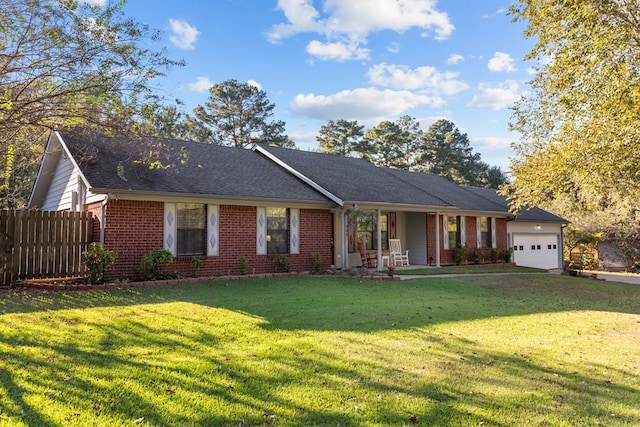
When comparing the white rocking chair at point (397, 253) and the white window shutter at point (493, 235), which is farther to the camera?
the white window shutter at point (493, 235)

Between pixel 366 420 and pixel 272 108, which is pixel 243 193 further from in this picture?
pixel 272 108

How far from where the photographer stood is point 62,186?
562 inches

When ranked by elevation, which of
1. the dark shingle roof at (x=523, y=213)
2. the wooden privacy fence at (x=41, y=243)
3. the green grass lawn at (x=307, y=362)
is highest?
the dark shingle roof at (x=523, y=213)

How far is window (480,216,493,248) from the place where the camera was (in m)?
20.7

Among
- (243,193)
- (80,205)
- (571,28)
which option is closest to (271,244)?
(243,193)

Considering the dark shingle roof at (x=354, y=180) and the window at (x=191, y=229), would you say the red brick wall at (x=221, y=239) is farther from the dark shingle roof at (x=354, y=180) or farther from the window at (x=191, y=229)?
the dark shingle roof at (x=354, y=180)

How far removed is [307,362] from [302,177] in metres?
11.8

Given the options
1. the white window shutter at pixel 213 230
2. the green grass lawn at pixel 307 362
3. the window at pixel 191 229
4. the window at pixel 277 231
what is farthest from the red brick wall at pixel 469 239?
the window at pixel 191 229

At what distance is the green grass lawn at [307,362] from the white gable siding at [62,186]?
5.35m

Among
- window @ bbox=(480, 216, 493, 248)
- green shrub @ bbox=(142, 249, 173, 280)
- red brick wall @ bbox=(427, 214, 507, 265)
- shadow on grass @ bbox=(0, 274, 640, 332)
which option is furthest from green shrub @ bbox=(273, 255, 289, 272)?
window @ bbox=(480, 216, 493, 248)

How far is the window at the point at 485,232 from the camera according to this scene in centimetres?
2069

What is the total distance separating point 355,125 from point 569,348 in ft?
126

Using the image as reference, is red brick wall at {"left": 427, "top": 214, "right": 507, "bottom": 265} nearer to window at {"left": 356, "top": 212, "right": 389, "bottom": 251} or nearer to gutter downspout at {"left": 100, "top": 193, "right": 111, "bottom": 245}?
window at {"left": 356, "top": 212, "right": 389, "bottom": 251}

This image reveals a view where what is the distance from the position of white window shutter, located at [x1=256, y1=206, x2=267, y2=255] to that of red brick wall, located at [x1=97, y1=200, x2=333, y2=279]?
0.43 ft
